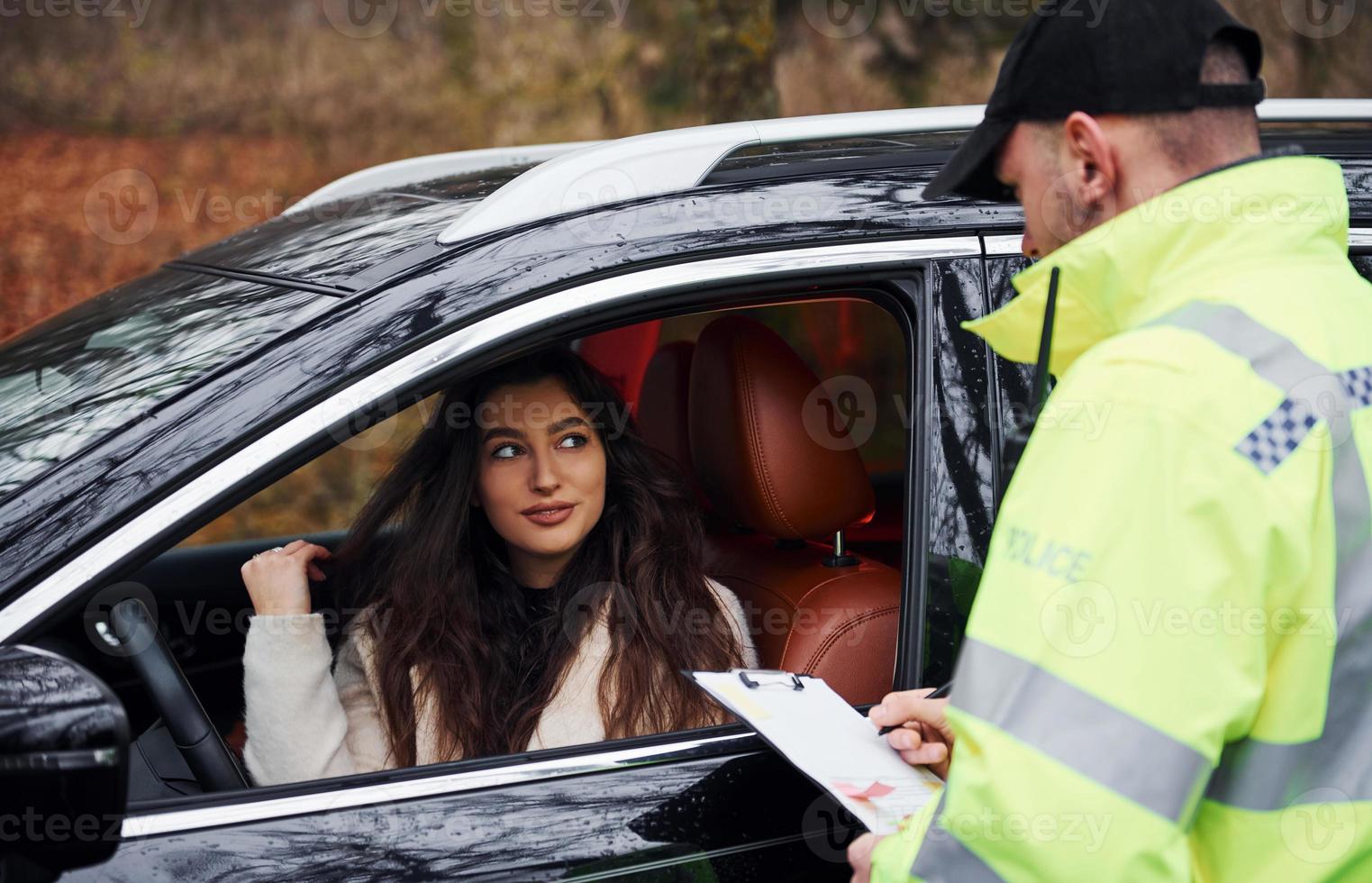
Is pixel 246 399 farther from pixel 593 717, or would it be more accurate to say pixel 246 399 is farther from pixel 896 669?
pixel 896 669

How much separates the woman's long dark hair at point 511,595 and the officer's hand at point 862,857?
64cm

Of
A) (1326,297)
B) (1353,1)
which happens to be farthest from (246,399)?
(1353,1)

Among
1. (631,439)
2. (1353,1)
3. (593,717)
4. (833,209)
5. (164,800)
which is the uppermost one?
(1353,1)

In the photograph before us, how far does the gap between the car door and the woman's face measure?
52 cm

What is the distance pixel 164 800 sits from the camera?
1528mm

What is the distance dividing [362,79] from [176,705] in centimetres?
696

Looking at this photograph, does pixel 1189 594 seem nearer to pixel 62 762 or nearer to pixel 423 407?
pixel 62 762

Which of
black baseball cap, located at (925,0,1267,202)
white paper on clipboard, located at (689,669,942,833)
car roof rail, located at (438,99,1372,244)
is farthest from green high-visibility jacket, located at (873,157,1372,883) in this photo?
car roof rail, located at (438,99,1372,244)

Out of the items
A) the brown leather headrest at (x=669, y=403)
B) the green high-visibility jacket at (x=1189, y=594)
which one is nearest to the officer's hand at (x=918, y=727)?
the green high-visibility jacket at (x=1189, y=594)

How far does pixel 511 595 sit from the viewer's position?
2.31 m

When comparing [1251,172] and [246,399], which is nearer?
[1251,172]

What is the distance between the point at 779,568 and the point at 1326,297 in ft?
4.49

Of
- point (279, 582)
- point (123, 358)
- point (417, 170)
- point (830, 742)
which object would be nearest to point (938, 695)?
point (830, 742)

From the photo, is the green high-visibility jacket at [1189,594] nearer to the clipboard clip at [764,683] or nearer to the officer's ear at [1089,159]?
the officer's ear at [1089,159]
